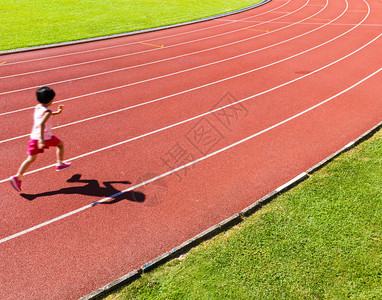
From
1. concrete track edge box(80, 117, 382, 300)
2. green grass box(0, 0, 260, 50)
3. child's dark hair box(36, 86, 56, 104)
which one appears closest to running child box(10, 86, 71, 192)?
child's dark hair box(36, 86, 56, 104)

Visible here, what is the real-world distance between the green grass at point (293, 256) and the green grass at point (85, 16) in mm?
15065

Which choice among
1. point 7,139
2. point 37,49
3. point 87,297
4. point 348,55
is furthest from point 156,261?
point 37,49

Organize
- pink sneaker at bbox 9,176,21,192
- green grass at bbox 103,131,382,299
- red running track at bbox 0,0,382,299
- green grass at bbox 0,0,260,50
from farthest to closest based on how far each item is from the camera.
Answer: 1. green grass at bbox 0,0,260,50
2. pink sneaker at bbox 9,176,21,192
3. red running track at bbox 0,0,382,299
4. green grass at bbox 103,131,382,299

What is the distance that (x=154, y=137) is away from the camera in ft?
24.4

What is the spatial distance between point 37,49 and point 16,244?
500 inches

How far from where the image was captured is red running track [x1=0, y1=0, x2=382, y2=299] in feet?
15.0

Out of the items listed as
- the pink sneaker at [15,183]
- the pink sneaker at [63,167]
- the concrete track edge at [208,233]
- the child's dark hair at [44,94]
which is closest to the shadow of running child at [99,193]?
the pink sneaker at [15,183]

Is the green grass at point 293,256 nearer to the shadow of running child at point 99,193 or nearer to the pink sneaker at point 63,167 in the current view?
the shadow of running child at point 99,193

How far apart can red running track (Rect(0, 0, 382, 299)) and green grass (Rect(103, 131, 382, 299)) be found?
1.78 ft

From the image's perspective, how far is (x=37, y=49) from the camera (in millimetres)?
14539

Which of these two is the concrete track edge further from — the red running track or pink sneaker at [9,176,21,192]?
pink sneaker at [9,176,21,192]

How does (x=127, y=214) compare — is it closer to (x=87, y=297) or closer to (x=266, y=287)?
(x=87, y=297)

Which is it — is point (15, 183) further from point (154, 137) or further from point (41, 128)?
point (154, 137)

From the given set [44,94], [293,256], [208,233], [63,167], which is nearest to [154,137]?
[63,167]
